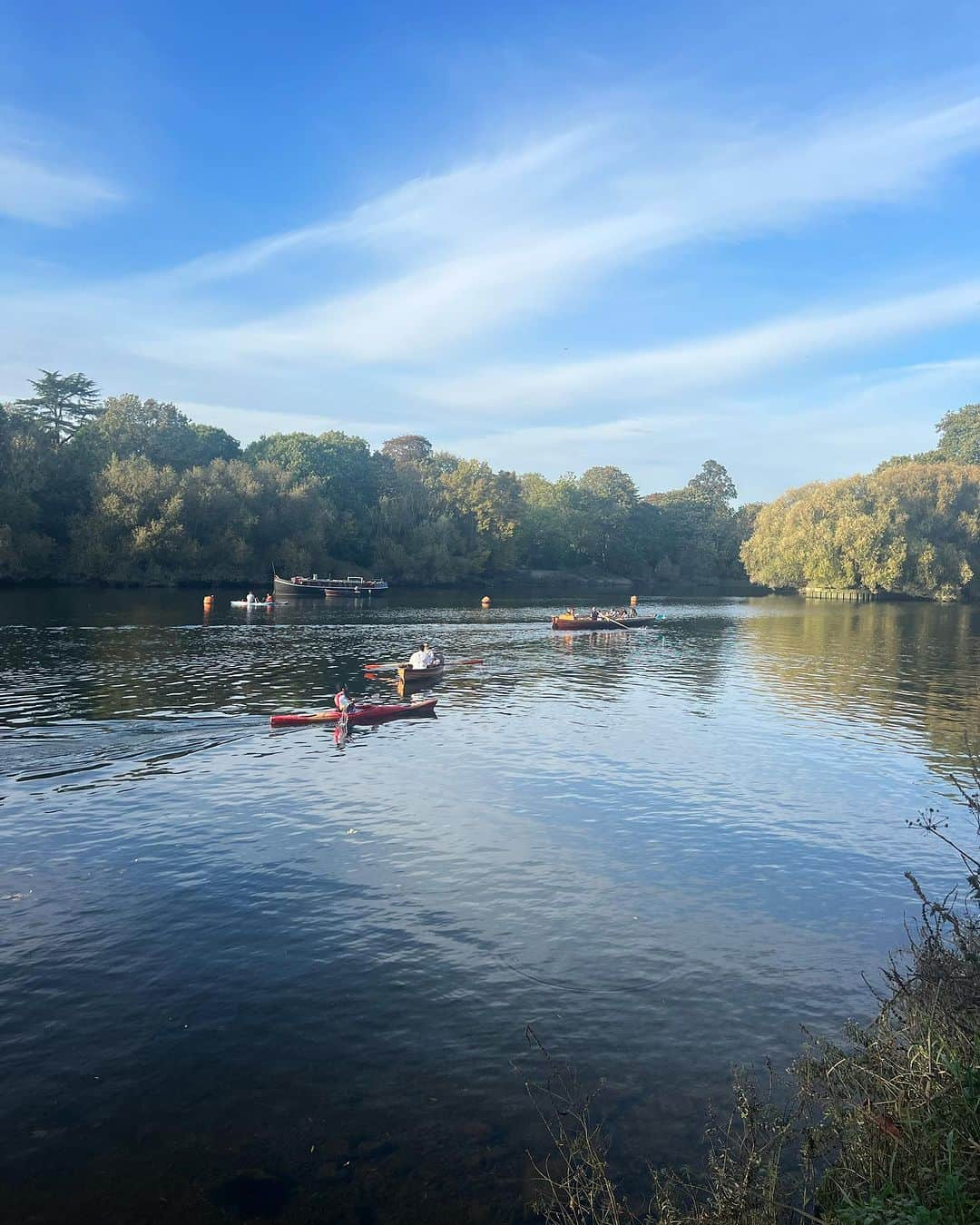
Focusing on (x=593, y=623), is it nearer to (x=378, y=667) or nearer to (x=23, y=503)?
(x=378, y=667)

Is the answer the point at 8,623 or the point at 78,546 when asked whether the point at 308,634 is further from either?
the point at 78,546

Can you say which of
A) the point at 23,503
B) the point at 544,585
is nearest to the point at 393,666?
the point at 23,503

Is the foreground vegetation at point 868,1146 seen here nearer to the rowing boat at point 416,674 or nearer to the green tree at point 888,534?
the rowing boat at point 416,674

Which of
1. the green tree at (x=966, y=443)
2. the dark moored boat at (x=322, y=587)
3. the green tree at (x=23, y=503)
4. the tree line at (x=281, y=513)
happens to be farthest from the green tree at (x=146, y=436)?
the green tree at (x=966, y=443)

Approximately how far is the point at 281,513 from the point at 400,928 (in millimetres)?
107907

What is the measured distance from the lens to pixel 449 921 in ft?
47.7

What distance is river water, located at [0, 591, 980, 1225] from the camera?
9062mm

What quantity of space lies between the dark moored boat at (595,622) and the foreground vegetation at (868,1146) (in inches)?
2285

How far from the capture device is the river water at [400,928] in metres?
9.06

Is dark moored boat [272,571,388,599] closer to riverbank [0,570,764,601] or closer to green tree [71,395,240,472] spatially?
riverbank [0,570,764,601]

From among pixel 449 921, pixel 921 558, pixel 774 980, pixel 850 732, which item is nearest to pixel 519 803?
pixel 449 921

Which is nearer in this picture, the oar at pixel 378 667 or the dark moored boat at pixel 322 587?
the oar at pixel 378 667

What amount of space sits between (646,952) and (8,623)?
54132 mm

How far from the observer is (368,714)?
102 ft
